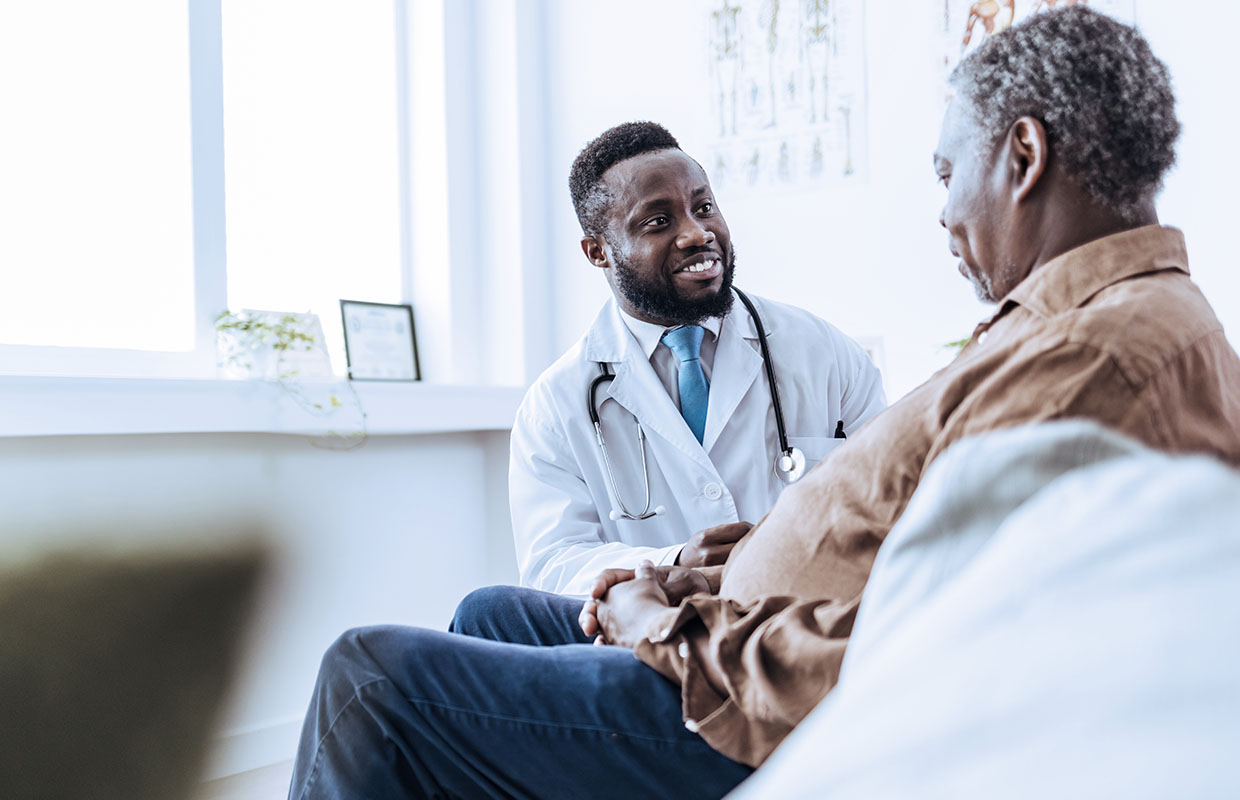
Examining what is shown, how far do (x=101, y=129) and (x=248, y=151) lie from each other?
0.44 meters

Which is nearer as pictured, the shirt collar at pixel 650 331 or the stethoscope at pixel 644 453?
the stethoscope at pixel 644 453

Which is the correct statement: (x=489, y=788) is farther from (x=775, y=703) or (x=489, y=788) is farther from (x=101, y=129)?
(x=101, y=129)

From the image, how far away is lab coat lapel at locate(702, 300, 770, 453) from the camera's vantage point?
1.80 metres

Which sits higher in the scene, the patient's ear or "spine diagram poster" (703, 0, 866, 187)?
"spine diagram poster" (703, 0, 866, 187)

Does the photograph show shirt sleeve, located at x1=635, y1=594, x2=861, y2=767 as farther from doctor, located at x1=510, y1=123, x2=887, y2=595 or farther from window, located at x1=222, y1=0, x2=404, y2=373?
window, located at x1=222, y1=0, x2=404, y2=373

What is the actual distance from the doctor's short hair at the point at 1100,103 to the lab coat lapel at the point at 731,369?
2.64 feet

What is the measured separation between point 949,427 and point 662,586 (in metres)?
0.42

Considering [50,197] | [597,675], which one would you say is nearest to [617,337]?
[597,675]

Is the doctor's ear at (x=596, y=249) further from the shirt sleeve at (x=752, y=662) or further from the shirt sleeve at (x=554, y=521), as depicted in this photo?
the shirt sleeve at (x=752, y=662)

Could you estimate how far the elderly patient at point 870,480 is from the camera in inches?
34.3

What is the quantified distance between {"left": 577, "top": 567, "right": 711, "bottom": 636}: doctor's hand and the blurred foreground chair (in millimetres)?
970

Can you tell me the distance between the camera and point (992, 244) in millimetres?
1115

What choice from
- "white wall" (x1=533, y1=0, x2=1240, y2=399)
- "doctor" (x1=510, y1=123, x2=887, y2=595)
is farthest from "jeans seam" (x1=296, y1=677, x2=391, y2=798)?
"white wall" (x1=533, y1=0, x2=1240, y2=399)

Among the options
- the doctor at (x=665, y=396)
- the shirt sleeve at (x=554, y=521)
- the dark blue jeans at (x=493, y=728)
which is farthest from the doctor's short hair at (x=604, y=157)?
the dark blue jeans at (x=493, y=728)
